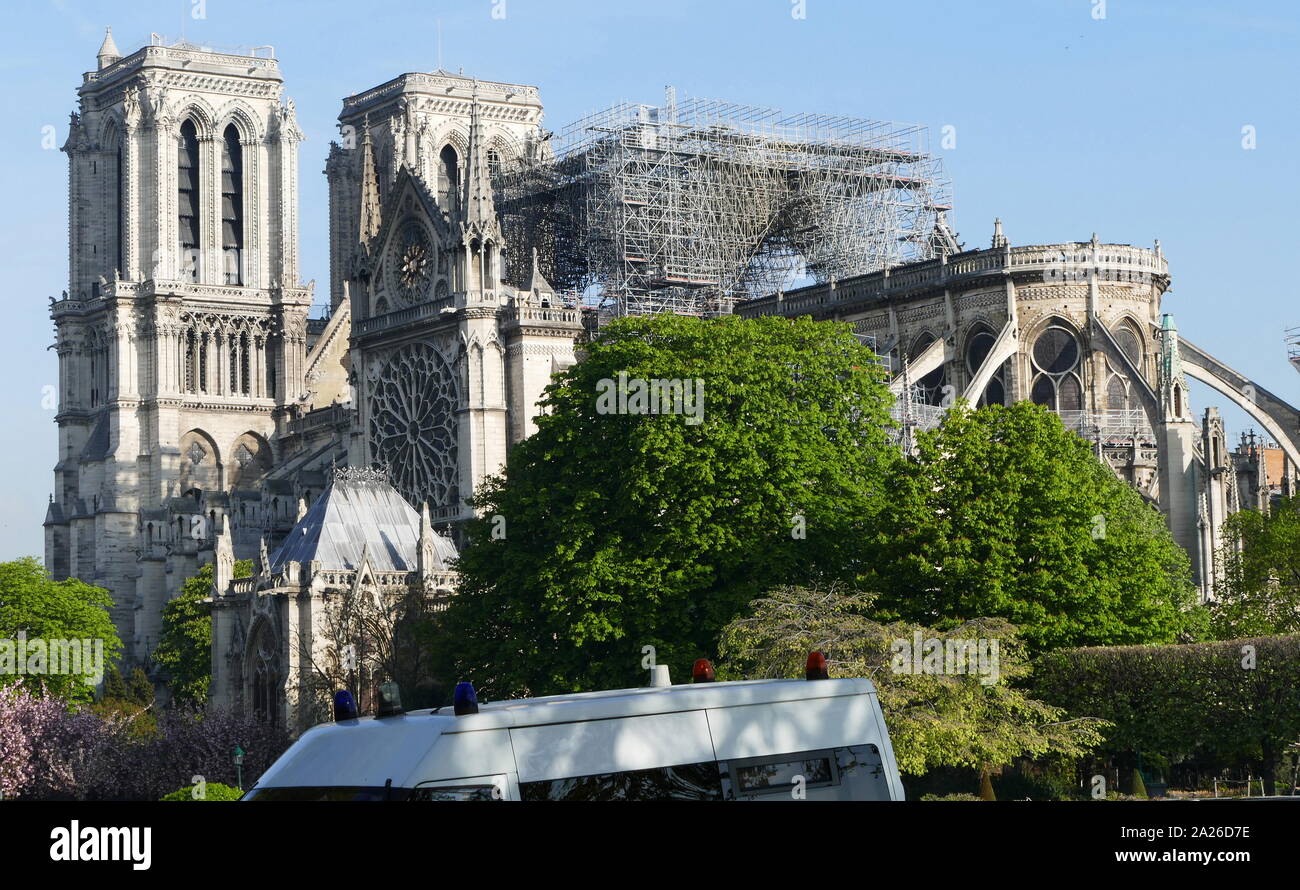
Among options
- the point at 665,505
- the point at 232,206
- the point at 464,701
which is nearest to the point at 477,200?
the point at 665,505

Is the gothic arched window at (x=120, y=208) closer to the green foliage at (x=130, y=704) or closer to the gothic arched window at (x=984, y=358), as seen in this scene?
the green foliage at (x=130, y=704)

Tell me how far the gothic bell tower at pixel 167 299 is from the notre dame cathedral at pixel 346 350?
0.43 ft

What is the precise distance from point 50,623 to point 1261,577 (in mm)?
41844

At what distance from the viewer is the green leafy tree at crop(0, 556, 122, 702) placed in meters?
71.1

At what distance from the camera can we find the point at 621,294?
248ft

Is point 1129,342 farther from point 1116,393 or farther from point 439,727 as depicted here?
point 439,727

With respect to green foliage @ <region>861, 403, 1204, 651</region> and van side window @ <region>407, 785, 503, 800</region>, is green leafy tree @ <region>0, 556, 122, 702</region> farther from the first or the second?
van side window @ <region>407, 785, 503, 800</region>

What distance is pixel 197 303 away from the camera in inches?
3898

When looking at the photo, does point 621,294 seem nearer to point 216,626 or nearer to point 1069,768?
point 216,626
